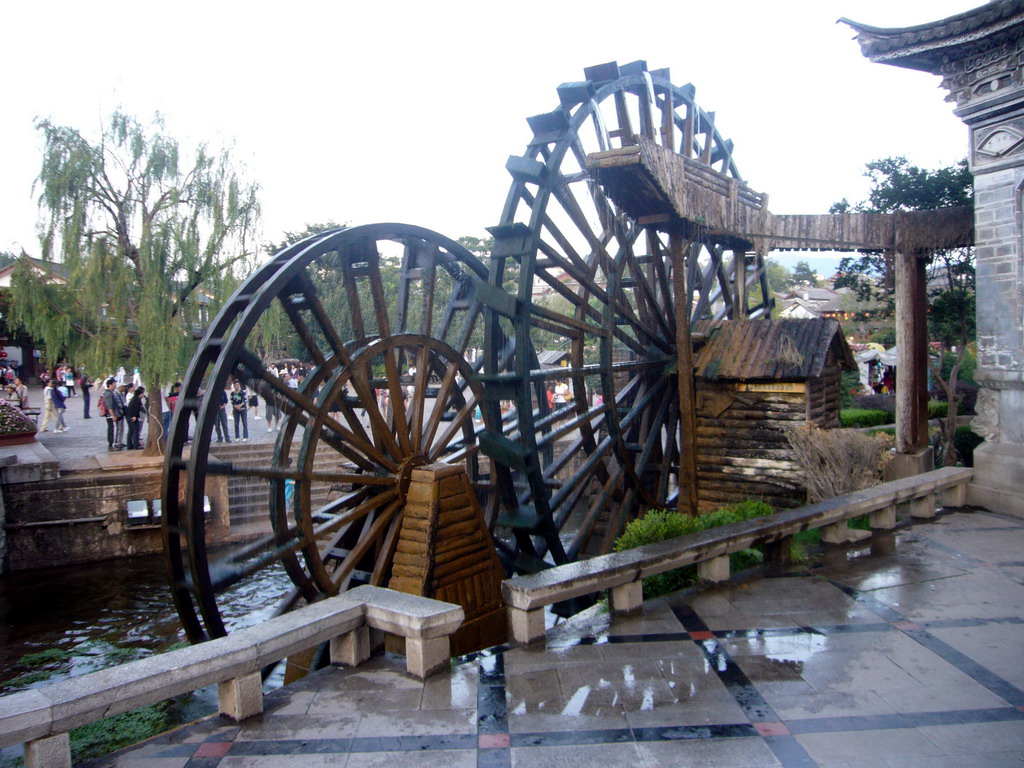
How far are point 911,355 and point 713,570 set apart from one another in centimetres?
625

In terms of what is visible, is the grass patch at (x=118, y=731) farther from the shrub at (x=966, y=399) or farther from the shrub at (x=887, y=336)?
Result: the shrub at (x=887, y=336)

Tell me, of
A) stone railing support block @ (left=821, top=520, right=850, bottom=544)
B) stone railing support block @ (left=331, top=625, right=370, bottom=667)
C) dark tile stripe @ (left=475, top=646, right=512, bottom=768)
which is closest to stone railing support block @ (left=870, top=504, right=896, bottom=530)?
stone railing support block @ (left=821, top=520, right=850, bottom=544)

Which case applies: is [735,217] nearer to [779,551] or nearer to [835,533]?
[835,533]

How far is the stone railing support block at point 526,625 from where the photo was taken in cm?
473

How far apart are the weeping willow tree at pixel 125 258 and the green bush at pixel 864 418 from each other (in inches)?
538

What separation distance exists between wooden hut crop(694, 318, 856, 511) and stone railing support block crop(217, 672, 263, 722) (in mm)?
6978

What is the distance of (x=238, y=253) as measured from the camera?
54.0 feet

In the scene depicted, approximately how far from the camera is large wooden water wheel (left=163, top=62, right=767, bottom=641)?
5.54 metres

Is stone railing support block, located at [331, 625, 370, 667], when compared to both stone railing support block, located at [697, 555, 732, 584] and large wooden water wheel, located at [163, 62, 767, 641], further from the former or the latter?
stone railing support block, located at [697, 555, 732, 584]

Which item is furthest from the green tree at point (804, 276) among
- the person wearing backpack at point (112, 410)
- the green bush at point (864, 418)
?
the person wearing backpack at point (112, 410)

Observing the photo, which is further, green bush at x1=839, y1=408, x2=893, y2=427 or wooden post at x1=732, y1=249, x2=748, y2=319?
green bush at x1=839, y1=408, x2=893, y2=427

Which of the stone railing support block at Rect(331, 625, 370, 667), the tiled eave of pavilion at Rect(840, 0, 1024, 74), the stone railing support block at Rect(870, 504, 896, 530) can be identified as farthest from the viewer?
the tiled eave of pavilion at Rect(840, 0, 1024, 74)

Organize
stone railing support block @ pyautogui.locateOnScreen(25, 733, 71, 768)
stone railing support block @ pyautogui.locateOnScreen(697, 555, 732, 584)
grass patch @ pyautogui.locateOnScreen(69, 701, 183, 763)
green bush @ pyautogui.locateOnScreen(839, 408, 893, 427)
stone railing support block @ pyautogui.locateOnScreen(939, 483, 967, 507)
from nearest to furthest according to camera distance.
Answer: stone railing support block @ pyautogui.locateOnScreen(25, 733, 71, 768)
grass patch @ pyautogui.locateOnScreen(69, 701, 183, 763)
stone railing support block @ pyautogui.locateOnScreen(697, 555, 732, 584)
stone railing support block @ pyautogui.locateOnScreen(939, 483, 967, 507)
green bush @ pyautogui.locateOnScreen(839, 408, 893, 427)

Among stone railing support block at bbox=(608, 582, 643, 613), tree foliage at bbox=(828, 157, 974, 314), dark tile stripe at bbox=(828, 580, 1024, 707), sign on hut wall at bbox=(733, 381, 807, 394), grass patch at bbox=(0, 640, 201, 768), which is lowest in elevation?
grass patch at bbox=(0, 640, 201, 768)
